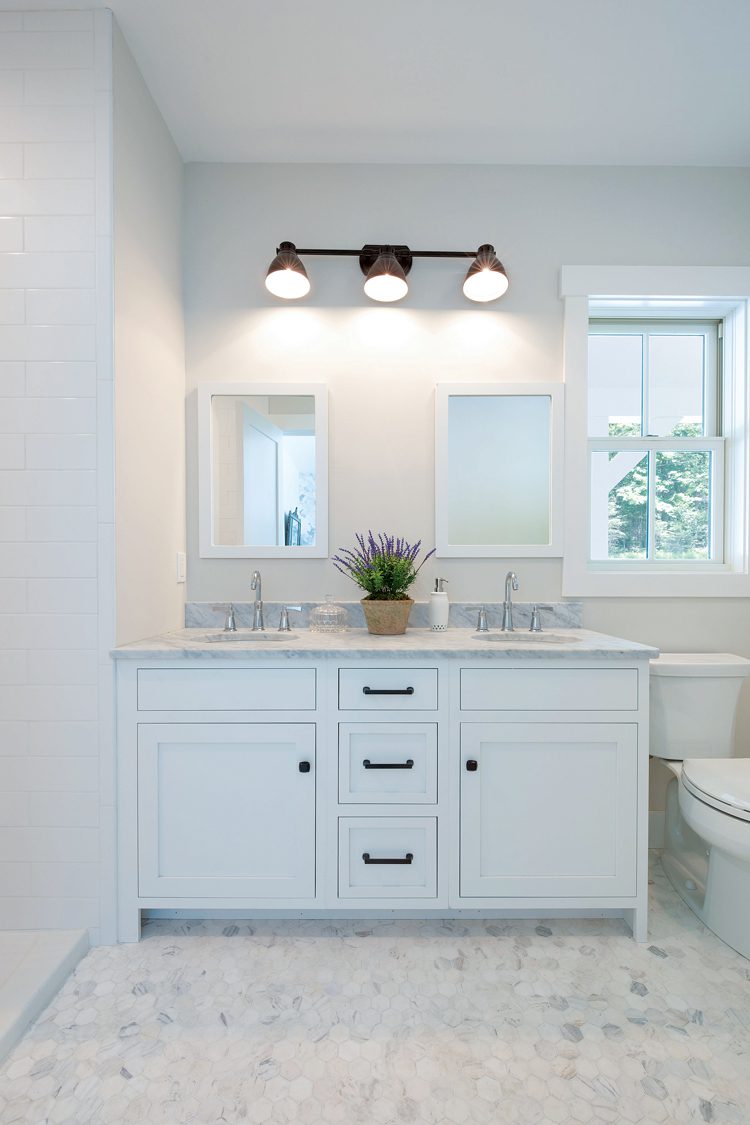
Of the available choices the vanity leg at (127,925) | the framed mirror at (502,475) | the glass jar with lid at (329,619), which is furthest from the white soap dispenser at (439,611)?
the vanity leg at (127,925)

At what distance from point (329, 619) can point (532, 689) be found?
2.57 feet

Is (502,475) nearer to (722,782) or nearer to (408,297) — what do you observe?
(408,297)

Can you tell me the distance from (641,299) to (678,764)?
5.67 feet

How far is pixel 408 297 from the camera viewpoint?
7.47 feet

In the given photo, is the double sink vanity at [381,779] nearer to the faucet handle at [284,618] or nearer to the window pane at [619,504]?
the faucet handle at [284,618]

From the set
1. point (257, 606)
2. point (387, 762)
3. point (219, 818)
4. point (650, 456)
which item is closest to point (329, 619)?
point (257, 606)

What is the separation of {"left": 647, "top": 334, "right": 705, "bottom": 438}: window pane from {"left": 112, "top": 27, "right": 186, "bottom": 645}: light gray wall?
1883 millimetres

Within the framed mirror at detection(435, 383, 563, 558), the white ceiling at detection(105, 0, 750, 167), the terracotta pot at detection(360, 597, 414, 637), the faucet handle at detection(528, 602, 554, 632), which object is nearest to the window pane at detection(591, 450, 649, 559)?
the framed mirror at detection(435, 383, 563, 558)

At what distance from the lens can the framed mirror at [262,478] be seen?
226 cm

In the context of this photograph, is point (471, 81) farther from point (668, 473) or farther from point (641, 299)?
point (668, 473)

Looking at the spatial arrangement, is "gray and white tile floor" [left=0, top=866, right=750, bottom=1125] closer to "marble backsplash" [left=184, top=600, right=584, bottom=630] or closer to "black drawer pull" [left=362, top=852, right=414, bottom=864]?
"black drawer pull" [left=362, top=852, right=414, bottom=864]

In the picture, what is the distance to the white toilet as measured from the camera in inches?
66.9

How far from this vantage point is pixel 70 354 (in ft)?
5.54

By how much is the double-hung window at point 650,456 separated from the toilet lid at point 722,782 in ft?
2.75
